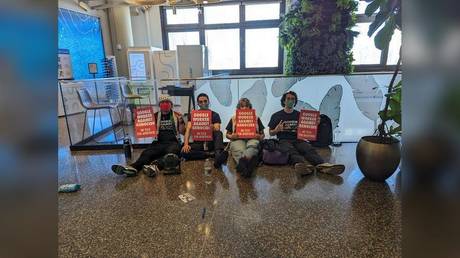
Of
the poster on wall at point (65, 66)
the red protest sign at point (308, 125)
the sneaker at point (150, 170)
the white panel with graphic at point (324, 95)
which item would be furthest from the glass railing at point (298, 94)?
the poster on wall at point (65, 66)

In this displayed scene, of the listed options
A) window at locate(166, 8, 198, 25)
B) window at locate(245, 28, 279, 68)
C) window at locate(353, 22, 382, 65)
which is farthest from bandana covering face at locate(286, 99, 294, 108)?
window at locate(166, 8, 198, 25)

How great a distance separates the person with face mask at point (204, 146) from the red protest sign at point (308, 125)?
0.99 meters

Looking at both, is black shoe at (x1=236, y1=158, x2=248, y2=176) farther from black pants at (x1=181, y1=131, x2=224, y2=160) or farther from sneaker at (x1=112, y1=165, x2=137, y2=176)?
sneaker at (x1=112, y1=165, x2=137, y2=176)

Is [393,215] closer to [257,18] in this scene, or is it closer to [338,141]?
[338,141]

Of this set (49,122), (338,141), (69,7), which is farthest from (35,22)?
(69,7)

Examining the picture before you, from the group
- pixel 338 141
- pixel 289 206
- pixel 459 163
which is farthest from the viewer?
pixel 338 141

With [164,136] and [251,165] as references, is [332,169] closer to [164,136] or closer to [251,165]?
[251,165]

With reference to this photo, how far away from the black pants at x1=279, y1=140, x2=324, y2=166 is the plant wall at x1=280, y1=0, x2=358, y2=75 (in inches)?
42.9

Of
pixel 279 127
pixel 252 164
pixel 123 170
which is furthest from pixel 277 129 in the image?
pixel 123 170

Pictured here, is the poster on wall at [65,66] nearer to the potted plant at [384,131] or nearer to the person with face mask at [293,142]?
the person with face mask at [293,142]

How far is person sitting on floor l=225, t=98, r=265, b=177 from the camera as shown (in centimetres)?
268

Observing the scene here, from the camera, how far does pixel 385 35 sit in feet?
7.50

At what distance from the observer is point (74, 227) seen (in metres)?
1.90

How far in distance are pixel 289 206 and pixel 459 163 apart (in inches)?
72.9
